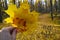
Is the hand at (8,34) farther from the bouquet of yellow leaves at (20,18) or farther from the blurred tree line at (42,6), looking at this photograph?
the blurred tree line at (42,6)

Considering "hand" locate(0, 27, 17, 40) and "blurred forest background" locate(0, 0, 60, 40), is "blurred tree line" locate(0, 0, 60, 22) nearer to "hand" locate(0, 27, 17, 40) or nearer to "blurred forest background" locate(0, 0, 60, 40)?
"blurred forest background" locate(0, 0, 60, 40)

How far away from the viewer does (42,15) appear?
5.09 ft

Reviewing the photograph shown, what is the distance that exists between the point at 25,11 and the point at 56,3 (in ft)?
1.56

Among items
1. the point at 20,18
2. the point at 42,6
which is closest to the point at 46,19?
the point at 42,6

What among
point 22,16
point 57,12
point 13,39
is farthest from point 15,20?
point 57,12

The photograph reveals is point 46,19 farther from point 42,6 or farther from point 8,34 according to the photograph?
point 8,34

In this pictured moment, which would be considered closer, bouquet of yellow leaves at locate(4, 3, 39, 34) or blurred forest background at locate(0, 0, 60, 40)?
bouquet of yellow leaves at locate(4, 3, 39, 34)

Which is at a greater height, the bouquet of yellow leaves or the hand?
the bouquet of yellow leaves

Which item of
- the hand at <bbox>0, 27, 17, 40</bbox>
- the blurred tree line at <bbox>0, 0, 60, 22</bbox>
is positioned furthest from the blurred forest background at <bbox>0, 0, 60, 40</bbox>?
the hand at <bbox>0, 27, 17, 40</bbox>

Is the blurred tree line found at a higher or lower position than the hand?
higher

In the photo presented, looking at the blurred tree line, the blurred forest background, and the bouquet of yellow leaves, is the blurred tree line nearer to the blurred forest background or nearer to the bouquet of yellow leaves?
the blurred forest background

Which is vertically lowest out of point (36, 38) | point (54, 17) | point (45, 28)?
point (36, 38)

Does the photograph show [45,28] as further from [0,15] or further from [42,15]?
[0,15]

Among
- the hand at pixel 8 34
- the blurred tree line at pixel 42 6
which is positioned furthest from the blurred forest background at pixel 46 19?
the hand at pixel 8 34
